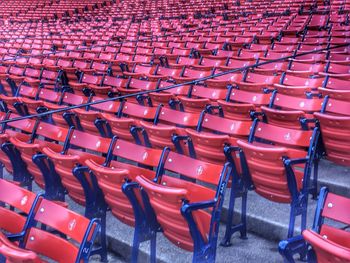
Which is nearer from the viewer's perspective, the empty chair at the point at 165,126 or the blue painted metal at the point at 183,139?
the blue painted metal at the point at 183,139

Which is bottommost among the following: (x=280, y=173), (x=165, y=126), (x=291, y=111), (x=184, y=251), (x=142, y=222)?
(x=184, y=251)

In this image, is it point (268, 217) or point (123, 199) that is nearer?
point (123, 199)

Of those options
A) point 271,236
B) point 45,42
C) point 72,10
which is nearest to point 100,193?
point 271,236

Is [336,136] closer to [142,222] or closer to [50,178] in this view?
[142,222]

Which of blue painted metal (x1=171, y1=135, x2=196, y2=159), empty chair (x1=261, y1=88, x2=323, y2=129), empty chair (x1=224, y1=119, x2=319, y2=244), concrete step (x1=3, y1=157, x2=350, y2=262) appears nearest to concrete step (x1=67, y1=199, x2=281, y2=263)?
concrete step (x1=3, y1=157, x2=350, y2=262)

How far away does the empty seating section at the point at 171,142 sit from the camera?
187 cm

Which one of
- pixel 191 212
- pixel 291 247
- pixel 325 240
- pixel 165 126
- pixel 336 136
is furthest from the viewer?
pixel 165 126

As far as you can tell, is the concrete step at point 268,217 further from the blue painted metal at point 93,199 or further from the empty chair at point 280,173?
the blue painted metal at point 93,199

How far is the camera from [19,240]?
1878 mm

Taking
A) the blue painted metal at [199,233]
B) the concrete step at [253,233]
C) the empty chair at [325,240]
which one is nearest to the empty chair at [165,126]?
the concrete step at [253,233]

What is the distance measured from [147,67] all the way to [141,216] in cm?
350

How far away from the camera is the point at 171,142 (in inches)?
114

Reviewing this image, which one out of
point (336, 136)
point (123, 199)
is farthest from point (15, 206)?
point (336, 136)

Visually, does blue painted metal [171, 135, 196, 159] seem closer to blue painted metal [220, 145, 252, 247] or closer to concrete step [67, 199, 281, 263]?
blue painted metal [220, 145, 252, 247]
